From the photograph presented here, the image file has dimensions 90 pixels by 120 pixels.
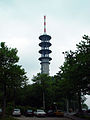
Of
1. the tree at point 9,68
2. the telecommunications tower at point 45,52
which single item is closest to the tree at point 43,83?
the tree at point 9,68

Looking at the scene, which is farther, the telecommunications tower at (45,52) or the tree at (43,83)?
the telecommunications tower at (45,52)

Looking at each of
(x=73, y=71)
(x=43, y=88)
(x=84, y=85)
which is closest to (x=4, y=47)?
(x=73, y=71)

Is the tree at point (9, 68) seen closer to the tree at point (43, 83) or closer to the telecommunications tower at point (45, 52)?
the tree at point (43, 83)

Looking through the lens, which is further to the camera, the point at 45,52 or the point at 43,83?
the point at 45,52

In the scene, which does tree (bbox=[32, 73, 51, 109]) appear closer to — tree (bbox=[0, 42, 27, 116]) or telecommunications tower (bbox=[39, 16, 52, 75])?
tree (bbox=[0, 42, 27, 116])

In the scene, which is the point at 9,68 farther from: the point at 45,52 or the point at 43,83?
the point at 45,52

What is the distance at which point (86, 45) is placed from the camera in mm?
25859

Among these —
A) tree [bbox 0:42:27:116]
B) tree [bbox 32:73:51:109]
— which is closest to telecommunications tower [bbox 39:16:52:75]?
tree [bbox 32:73:51:109]

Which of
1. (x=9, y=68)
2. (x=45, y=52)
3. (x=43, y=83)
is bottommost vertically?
(x=9, y=68)

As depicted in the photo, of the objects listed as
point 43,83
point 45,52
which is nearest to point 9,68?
point 43,83

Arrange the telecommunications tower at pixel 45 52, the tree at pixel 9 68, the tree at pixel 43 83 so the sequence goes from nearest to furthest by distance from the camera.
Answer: the tree at pixel 9 68 < the tree at pixel 43 83 < the telecommunications tower at pixel 45 52

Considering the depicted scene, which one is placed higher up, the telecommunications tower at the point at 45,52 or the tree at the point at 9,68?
the telecommunications tower at the point at 45,52

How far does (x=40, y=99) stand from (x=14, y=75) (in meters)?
35.8

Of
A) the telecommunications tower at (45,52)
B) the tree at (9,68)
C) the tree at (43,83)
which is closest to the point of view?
the tree at (9,68)
